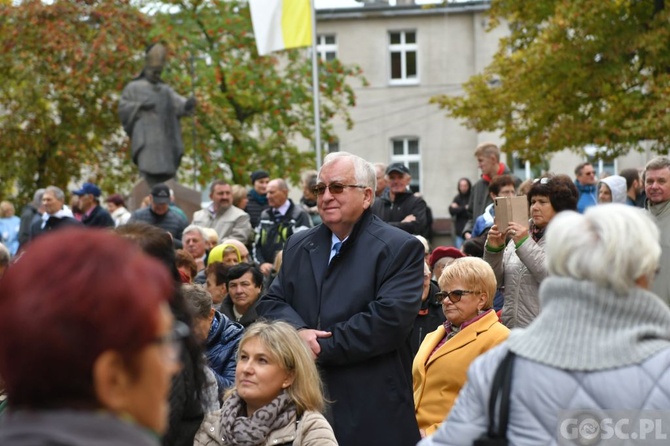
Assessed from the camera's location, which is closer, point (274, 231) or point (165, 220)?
point (274, 231)

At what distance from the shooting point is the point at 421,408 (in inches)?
270

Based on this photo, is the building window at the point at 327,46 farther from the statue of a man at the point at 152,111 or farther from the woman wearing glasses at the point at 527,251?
the woman wearing glasses at the point at 527,251

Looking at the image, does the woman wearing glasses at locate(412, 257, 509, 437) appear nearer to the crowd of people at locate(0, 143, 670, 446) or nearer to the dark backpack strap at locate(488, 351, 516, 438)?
the crowd of people at locate(0, 143, 670, 446)

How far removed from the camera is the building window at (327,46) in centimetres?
4694

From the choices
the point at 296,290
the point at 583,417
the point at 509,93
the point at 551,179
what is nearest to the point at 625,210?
the point at 583,417

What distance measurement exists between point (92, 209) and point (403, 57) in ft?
108

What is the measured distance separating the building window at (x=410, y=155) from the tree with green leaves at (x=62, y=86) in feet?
52.8

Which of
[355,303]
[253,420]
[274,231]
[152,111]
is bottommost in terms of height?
[253,420]

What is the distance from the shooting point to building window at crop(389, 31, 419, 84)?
47.4 metres

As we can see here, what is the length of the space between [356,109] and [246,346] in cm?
4192

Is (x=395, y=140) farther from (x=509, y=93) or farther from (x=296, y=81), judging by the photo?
(x=509, y=93)

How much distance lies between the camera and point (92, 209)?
1559 centimetres

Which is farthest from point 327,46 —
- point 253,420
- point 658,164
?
point 253,420

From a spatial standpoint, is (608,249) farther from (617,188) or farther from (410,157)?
(410,157)
